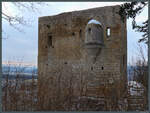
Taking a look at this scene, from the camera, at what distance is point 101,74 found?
39.6ft

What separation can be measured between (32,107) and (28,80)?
0.77 meters

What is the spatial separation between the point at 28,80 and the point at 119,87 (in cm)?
267

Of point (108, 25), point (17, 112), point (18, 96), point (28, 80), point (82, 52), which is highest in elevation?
point (108, 25)

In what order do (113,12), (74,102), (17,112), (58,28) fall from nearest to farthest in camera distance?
(17,112), (74,102), (113,12), (58,28)

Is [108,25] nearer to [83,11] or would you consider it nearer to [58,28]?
[83,11]

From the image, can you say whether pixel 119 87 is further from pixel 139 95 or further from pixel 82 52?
pixel 82 52

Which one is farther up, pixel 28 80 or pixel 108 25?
pixel 108 25

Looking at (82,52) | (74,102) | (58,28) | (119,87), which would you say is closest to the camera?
(74,102)

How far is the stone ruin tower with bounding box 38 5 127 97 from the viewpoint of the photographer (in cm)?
1183

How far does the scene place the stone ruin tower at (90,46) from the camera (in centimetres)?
1183


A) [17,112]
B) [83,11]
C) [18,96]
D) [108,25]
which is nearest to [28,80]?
[18,96]

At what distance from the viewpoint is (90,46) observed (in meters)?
12.2

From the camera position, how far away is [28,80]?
15.9 ft

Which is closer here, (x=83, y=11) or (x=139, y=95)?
(x=139, y=95)
